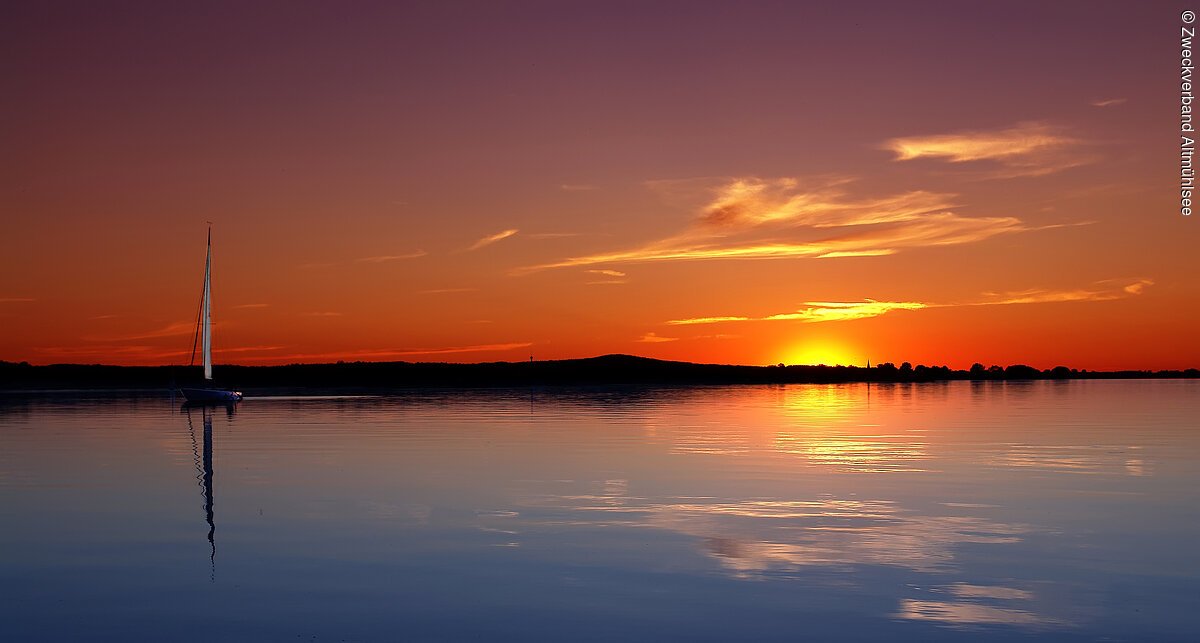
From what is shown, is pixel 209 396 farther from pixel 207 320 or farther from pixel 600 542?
pixel 600 542

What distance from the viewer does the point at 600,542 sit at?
79.8 feet

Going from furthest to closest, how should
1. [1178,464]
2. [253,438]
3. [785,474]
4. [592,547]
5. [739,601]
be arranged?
[253,438] → [1178,464] → [785,474] → [592,547] → [739,601]

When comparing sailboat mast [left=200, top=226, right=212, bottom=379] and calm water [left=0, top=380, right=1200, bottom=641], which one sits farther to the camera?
sailboat mast [left=200, top=226, right=212, bottom=379]

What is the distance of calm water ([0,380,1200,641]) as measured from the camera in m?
17.3

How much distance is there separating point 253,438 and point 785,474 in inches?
1249

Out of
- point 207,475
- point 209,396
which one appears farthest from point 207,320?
point 207,475

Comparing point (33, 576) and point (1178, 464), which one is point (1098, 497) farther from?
point (33, 576)

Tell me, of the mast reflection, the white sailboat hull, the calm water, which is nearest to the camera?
the calm water

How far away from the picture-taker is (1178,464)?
41.8 m

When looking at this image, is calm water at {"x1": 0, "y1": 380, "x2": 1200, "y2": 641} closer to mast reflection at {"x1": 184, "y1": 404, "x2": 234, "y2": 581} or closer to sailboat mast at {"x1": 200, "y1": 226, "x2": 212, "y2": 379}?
mast reflection at {"x1": 184, "y1": 404, "x2": 234, "y2": 581}

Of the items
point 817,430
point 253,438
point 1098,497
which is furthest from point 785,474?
point 253,438

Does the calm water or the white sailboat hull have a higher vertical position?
the white sailboat hull

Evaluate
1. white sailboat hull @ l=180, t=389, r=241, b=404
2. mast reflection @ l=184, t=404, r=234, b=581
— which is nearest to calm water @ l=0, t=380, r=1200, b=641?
mast reflection @ l=184, t=404, r=234, b=581

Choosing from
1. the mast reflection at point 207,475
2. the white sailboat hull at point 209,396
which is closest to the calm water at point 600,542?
the mast reflection at point 207,475
